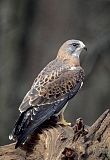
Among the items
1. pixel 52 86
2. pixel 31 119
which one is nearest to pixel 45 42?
pixel 52 86

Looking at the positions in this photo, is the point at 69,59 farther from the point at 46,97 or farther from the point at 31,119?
the point at 31,119

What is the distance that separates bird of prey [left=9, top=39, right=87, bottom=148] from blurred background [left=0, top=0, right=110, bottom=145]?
5.28 meters

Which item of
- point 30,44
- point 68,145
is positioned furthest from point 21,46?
point 68,145

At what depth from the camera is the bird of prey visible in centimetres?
1098

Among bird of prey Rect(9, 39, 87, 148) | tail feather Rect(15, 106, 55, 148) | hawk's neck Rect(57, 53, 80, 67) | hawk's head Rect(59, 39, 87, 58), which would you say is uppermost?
hawk's head Rect(59, 39, 87, 58)

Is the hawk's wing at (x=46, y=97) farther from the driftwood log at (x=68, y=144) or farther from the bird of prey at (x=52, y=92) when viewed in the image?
the driftwood log at (x=68, y=144)

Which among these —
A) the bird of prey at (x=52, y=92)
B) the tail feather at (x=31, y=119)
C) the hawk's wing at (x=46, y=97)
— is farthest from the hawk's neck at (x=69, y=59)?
the tail feather at (x=31, y=119)

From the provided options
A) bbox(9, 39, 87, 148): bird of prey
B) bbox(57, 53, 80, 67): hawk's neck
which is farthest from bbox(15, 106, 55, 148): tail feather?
bbox(57, 53, 80, 67): hawk's neck

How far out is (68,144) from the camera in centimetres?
976

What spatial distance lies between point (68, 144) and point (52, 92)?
6.26 feet

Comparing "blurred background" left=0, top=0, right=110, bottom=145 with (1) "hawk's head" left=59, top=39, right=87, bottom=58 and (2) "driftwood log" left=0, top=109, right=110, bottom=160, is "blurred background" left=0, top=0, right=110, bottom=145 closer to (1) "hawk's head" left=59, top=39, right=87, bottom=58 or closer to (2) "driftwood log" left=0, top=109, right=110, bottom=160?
(1) "hawk's head" left=59, top=39, right=87, bottom=58

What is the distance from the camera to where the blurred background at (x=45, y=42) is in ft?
58.9

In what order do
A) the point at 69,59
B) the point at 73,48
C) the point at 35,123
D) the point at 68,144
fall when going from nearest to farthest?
the point at 68,144 < the point at 35,123 < the point at 69,59 < the point at 73,48

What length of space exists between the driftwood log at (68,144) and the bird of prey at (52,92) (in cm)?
25
